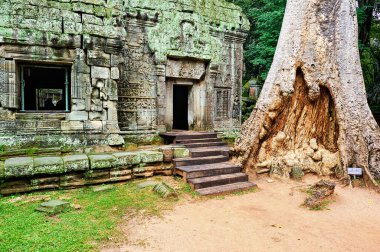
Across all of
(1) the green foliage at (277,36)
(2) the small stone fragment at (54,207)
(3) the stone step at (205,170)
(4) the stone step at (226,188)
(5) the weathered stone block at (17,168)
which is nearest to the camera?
(2) the small stone fragment at (54,207)

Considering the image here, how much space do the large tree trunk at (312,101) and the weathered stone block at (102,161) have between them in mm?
3143

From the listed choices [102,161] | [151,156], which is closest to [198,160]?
[151,156]

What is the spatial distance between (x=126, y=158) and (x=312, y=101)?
4.86 m

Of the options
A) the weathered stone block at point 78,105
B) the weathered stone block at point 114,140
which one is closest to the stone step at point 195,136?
the weathered stone block at point 114,140

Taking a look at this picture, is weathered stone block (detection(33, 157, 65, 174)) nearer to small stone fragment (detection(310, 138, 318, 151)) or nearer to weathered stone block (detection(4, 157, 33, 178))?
weathered stone block (detection(4, 157, 33, 178))

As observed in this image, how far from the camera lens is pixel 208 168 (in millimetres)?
6441

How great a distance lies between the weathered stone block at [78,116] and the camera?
643 cm

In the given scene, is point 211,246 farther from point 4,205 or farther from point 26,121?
point 26,121

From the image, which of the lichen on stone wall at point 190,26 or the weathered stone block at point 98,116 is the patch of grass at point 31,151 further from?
the lichen on stone wall at point 190,26

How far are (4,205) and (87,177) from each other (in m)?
1.52

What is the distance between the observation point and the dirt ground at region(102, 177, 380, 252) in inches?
141

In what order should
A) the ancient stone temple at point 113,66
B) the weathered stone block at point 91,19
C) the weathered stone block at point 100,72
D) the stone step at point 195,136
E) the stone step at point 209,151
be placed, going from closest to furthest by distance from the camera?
the ancient stone temple at point 113,66 < the weathered stone block at point 91,19 < the weathered stone block at point 100,72 < the stone step at point 209,151 < the stone step at point 195,136

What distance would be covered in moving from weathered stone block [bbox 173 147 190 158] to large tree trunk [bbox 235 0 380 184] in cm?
133

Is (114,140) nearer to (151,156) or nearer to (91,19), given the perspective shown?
(151,156)
